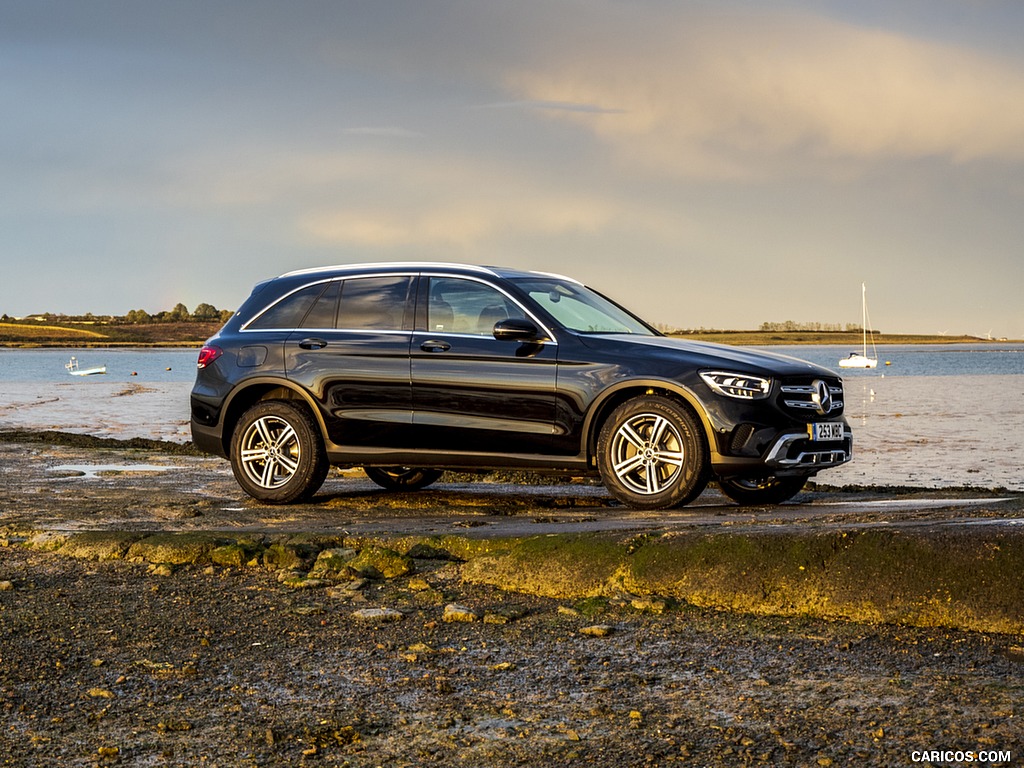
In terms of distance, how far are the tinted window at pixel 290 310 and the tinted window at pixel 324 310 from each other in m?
0.05

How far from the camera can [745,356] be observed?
8984 millimetres

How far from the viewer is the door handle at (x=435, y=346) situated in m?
9.34

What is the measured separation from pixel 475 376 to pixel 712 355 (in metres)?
1.75

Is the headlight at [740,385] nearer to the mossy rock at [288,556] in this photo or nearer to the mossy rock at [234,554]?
the mossy rock at [288,556]

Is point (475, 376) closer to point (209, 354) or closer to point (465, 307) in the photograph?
point (465, 307)

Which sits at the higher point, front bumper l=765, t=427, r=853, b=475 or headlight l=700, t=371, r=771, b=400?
headlight l=700, t=371, r=771, b=400

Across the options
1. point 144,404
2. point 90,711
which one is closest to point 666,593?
point 90,711

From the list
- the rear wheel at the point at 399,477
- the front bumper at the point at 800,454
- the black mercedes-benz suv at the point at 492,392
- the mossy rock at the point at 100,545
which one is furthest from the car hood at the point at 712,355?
the mossy rock at the point at 100,545

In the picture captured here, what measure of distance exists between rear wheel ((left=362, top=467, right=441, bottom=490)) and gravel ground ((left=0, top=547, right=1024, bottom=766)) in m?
5.00

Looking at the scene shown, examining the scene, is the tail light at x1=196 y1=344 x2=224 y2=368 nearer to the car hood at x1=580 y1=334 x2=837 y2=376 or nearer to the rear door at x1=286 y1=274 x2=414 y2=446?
the rear door at x1=286 y1=274 x2=414 y2=446

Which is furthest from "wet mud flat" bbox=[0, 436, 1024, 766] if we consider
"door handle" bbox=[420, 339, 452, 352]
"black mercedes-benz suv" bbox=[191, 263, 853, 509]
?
"door handle" bbox=[420, 339, 452, 352]

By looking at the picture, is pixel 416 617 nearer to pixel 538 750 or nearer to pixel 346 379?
pixel 538 750

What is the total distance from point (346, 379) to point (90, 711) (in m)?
5.56

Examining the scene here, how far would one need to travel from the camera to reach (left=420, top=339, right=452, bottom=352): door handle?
9.34 m
